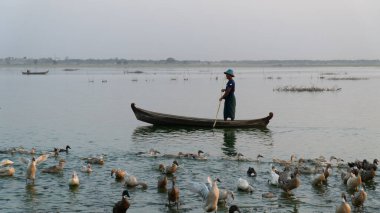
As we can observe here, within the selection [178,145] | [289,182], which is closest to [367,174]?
[289,182]

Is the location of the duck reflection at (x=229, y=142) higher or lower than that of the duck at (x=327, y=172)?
lower

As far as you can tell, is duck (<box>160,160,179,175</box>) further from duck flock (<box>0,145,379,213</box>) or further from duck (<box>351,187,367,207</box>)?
duck (<box>351,187,367,207</box>)

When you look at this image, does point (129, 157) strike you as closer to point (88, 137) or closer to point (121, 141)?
point (121, 141)

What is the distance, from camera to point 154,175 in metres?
16.2

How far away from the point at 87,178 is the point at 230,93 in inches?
500

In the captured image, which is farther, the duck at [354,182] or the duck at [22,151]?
the duck at [22,151]

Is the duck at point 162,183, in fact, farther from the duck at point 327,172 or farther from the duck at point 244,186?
the duck at point 327,172

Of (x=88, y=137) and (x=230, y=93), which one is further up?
(x=230, y=93)

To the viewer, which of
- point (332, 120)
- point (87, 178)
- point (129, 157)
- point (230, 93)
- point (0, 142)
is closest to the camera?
point (87, 178)

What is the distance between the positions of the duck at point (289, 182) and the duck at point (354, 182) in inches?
60.0

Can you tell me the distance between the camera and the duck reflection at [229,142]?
68.6ft

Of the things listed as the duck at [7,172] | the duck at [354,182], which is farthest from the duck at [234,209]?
the duck at [7,172]

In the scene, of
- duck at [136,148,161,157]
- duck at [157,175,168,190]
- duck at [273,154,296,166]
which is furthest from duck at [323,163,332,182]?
duck at [136,148,161,157]

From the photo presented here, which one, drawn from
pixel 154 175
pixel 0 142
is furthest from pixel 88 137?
pixel 154 175
